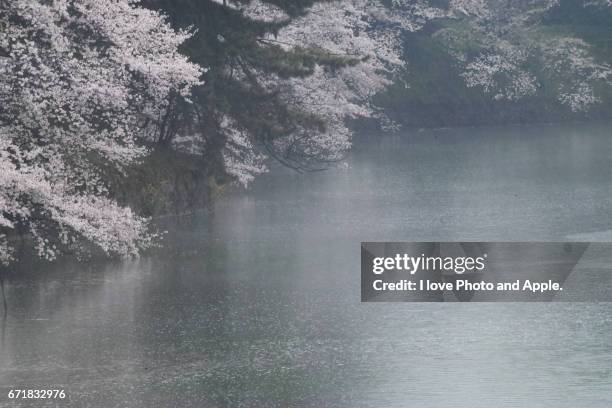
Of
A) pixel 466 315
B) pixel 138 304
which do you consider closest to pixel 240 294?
pixel 138 304

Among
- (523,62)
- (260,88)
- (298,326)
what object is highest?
(523,62)

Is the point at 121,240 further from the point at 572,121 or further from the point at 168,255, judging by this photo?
the point at 572,121

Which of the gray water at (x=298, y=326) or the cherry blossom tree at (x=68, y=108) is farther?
the cherry blossom tree at (x=68, y=108)

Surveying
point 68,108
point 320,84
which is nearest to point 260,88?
point 68,108

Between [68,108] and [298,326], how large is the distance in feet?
29.1

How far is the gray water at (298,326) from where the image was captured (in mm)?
14461

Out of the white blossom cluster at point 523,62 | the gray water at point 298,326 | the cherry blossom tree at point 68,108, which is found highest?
the white blossom cluster at point 523,62

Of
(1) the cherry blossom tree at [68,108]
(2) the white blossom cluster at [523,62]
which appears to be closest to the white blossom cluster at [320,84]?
(1) the cherry blossom tree at [68,108]

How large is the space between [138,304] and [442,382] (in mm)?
7272

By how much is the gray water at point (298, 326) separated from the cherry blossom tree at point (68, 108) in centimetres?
97

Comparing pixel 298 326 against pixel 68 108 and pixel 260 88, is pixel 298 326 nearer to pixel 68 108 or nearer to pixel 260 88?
pixel 68 108

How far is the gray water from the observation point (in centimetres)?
1446

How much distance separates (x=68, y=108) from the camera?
2486cm

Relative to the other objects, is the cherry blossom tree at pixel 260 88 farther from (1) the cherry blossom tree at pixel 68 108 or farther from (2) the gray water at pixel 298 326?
(1) the cherry blossom tree at pixel 68 108
